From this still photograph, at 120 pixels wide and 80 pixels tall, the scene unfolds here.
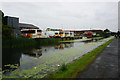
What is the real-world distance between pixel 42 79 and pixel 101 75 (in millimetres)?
2399

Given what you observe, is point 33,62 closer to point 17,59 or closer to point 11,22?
point 17,59

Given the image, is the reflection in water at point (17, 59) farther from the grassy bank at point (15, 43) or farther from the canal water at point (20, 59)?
the grassy bank at point (15, 43)

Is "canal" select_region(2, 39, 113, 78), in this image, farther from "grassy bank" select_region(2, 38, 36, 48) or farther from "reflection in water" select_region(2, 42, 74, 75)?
"grassy bank" select_region(2, 38, 36, 48)

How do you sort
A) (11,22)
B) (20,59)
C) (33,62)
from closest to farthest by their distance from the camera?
(33,62), (20,59), (11,22)

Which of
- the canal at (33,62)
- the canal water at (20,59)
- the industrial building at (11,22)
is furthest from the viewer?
the industrial building at (11,22)

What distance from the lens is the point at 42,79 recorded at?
395 centimetres

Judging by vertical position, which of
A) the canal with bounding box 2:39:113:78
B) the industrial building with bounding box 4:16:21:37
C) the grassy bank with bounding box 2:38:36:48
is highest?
the industrial building with bounding box 4:16:21:37

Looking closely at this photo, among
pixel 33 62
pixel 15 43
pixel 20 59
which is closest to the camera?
pixel 33 62

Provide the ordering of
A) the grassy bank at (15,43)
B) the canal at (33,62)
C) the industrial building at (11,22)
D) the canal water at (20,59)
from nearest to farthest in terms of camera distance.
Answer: the canal at (33,62) < the canal water at (20,59) < the grassy bank at (15,43) < the industrial building at (11,22)

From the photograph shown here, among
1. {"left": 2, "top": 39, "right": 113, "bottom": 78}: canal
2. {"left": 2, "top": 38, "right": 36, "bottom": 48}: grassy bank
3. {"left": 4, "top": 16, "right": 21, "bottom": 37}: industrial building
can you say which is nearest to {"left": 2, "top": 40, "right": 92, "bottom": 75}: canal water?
{"left": 2, "top": 39, "right": 113, "bottom": 78}: canal

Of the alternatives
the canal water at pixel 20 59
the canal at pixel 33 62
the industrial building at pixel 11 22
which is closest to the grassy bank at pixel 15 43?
the canal water at pixel 20 59

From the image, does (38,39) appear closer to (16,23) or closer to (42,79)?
(16,23)

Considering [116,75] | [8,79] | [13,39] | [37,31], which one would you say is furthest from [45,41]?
[116,75]

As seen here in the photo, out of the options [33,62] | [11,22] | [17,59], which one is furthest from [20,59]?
[11,22]
